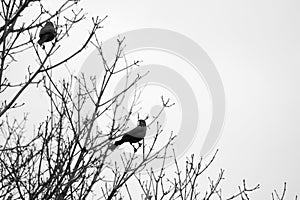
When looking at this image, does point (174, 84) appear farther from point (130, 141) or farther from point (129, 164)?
point (129, 164)

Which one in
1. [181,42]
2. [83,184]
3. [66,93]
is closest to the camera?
[83,184]

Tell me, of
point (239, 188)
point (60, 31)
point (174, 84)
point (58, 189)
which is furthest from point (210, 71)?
point (58, 189)

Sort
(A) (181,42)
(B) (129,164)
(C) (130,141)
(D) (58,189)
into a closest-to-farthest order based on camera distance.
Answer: (D) (58,189) < (B) (129,164) < (C) (130,141) < (A) (181,42)

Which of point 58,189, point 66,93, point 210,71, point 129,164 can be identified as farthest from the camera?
point 210,71

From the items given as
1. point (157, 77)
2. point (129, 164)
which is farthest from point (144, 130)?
point (157, 77)

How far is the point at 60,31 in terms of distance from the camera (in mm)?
4145

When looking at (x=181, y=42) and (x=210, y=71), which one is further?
(x=181, y=42)

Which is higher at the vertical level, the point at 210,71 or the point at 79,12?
the point at 210,71

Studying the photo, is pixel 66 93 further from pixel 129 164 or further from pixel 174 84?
pixel 174 84

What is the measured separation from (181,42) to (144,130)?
569 centimetres

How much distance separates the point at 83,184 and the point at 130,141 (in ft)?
4.69

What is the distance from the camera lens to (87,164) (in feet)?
12.9

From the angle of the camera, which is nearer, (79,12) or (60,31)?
(60,31)

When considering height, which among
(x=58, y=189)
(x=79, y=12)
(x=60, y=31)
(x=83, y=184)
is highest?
(x=79, y=12)
